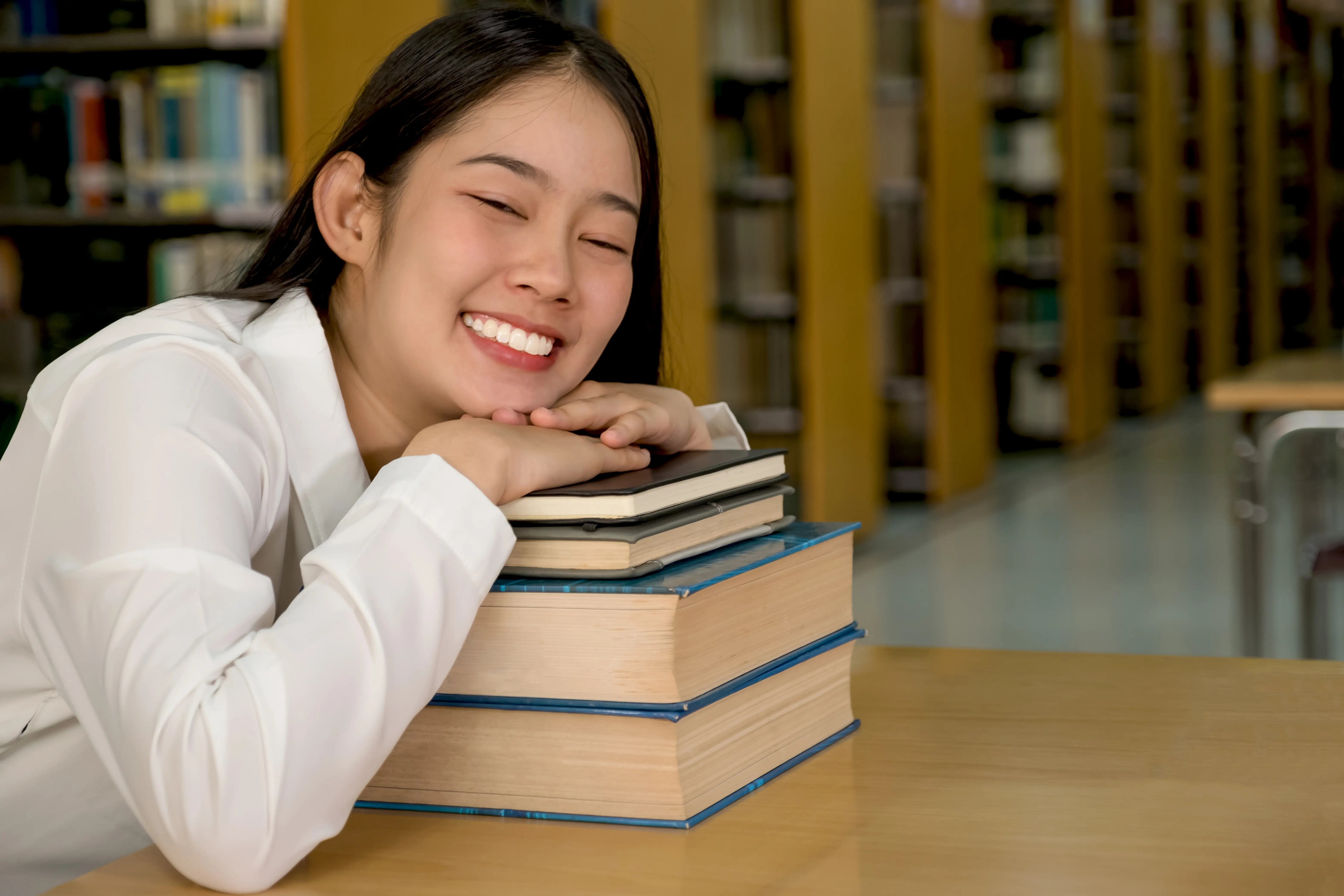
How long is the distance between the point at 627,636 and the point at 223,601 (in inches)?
8.3

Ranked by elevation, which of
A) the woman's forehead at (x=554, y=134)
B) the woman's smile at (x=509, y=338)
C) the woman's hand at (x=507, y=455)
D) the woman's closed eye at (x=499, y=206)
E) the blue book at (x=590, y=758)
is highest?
the woman's forehead at (x=554, y=134)

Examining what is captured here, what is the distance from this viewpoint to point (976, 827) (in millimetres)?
758

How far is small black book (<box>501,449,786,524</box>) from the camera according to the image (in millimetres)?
792

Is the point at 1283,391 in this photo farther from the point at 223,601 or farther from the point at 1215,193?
the point at 1215,193

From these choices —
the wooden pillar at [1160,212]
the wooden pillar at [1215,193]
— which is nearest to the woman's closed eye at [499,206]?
the wooden pillar at [1160,212]

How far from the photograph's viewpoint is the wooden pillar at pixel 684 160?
4.01m

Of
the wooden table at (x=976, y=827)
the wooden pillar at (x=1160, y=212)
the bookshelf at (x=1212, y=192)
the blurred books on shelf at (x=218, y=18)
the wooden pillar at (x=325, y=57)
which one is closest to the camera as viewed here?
the wooden table at (x=976, y=827)

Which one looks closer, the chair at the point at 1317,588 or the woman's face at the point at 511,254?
the woman's face at the point at 511,254

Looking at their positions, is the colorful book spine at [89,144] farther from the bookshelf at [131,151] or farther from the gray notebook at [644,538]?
the gray notebook at [644,538]

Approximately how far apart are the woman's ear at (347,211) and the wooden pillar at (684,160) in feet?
8.93

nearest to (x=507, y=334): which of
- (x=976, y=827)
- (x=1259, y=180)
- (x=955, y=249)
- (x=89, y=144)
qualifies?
(x=976, y=827)

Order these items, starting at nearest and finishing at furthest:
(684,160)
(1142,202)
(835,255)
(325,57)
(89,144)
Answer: (325,57), (89,144), (684,160), (835,255), (1142,202)

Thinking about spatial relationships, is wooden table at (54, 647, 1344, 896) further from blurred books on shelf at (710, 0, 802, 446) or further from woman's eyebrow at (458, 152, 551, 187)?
blurred books on shelf at (710, 0, 802, 446)

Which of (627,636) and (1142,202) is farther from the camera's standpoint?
(1142,202)
